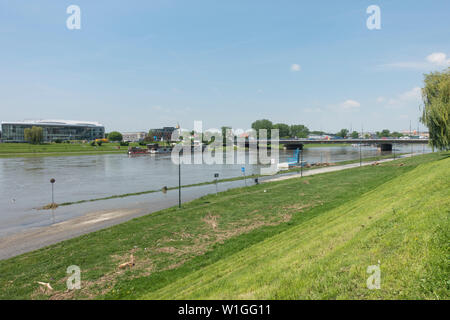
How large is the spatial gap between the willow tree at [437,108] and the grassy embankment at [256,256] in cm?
1933

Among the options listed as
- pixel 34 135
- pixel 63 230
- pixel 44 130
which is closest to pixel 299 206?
pixel 63 230

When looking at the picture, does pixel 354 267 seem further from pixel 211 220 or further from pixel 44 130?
pixel 44 130

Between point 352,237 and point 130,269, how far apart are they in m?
8.83

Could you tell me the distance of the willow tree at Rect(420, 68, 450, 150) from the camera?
93.6ft

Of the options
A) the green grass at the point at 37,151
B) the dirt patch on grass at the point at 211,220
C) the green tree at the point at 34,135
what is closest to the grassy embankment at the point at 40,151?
the green grass at the point at 37,151

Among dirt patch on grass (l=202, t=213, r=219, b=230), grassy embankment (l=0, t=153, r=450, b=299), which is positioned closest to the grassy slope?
grassy embankment (l=0, t=153, r=450, b=299)

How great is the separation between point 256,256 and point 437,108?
103 ft

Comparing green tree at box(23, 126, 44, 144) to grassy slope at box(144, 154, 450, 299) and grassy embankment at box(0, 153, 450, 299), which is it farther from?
grassy slope at box(144, 154, 450, 299)

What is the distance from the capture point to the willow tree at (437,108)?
2852 centimetres

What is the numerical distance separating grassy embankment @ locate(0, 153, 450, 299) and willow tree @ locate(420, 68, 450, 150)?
19329mm

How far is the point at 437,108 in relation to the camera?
29.5 m
